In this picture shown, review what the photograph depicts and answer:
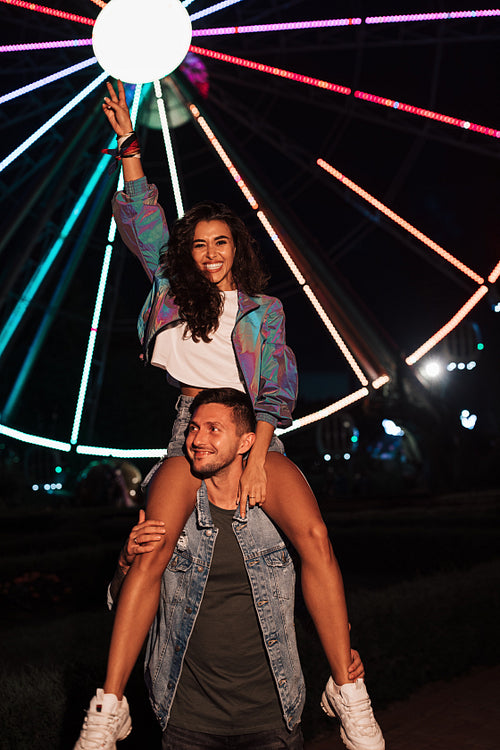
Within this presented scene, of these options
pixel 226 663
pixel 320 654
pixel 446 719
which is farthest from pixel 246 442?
pixel 446 719

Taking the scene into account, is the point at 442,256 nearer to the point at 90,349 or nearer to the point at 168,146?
the point at 168,146

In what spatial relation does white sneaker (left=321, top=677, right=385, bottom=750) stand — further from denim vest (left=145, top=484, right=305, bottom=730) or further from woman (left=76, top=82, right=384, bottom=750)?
denim vest (left=145, top=484, right=305, bottom=730)

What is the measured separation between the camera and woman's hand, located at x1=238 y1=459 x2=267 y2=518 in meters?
2.46

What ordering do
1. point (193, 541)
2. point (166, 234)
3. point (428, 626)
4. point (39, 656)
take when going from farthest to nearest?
point (428, 626) → point (39, 656) → point (166, 234) → point (193, 541)

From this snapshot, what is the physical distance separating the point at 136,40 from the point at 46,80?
12.9 feet

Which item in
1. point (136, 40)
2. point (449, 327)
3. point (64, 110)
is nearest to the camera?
point (136, 40)

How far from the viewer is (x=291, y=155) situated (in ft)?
31.3

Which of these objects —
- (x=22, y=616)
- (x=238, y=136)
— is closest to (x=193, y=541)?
(x=22, y=616)

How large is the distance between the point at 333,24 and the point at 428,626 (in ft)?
20.8

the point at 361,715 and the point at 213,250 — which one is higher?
the point at 213,250

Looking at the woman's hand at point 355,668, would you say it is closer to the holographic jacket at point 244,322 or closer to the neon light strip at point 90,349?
the holographic jacket at point 244,322

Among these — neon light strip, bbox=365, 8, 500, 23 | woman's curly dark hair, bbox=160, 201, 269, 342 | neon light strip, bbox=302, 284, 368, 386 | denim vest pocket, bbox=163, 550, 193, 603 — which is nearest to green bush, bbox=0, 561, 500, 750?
denim vest pocket, bbox=163, 550, 193, 603

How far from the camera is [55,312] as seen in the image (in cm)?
949

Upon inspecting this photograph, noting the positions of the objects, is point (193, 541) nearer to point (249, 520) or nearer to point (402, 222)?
point (249, 520)
